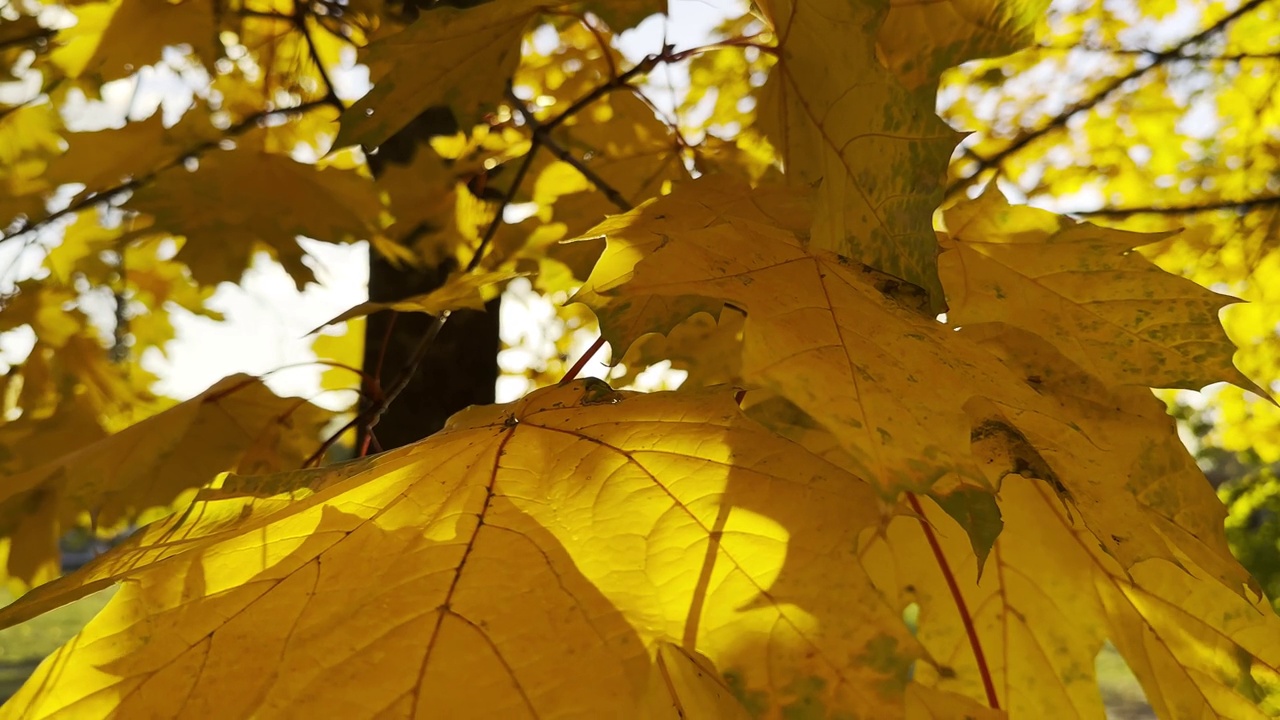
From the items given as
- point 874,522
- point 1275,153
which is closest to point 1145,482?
point 874,522

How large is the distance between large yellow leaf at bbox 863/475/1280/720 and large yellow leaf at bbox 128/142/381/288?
0.67 meters

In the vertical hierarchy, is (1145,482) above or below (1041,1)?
below

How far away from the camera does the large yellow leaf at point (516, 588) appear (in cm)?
30

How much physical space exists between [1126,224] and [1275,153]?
39 centimetres

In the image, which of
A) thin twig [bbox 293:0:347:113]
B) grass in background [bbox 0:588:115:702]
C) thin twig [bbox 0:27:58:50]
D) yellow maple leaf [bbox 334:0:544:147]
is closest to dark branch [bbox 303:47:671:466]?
yellow maple leaf [bbox 334:0:544:147]

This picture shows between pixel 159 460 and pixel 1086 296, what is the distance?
675 millimetres

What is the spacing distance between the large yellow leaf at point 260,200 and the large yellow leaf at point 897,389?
0.57 metres

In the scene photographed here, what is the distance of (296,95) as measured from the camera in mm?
1417

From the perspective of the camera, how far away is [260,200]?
0.92 m

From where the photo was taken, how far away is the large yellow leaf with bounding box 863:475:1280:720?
0.48 m

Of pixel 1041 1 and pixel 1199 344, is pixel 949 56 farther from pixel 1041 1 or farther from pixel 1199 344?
pixel 1199 344

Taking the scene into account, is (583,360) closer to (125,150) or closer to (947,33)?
(947,33)

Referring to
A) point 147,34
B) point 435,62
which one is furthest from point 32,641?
point 435,62

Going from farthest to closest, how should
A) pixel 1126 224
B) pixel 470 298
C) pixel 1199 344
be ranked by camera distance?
pixel 1126 224 < pixel 470 298 < pixel 1199 344
